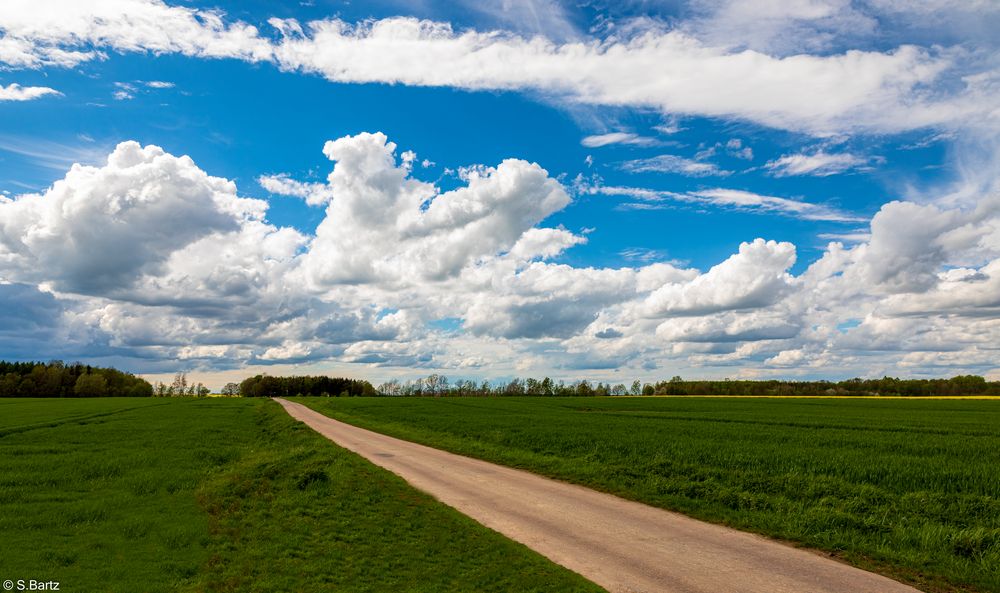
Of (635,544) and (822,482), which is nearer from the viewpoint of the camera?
(635,544)

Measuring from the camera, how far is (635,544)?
45.6ft

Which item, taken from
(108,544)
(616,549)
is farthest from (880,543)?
(108,544)

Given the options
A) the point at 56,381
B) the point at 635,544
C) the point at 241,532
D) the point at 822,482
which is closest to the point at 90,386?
the point at 56,381

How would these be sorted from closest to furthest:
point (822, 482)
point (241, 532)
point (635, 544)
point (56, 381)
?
1. point (635, 544)
2. point (241, 532)
3. point (822, 482)
4. point (56, 381)

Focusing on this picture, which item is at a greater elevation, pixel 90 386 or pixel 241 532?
pixel 90 386

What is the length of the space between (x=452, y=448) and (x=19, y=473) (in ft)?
67.8

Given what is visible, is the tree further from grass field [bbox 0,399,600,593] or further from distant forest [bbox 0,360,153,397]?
grass field [bbox 0,399,600,593]

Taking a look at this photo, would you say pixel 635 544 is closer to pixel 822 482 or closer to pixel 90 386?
pixel 822 482

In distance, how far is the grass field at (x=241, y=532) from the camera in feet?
37.1

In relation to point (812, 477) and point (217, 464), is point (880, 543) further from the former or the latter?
point (217, 464)

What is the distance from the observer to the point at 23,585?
34.9 feet

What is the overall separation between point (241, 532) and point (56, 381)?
191 meters

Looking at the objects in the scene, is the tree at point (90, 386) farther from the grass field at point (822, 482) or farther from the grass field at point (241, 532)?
the grass field at point (822, 482)

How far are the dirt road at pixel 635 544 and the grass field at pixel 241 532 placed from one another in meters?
0.99
